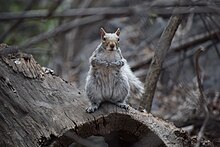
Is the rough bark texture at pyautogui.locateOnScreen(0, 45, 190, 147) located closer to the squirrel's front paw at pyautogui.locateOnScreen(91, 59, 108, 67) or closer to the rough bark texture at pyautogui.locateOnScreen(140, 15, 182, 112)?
the squirrel's front paw at pyautogui.locateOnScreen(91, 59, 108, 67)

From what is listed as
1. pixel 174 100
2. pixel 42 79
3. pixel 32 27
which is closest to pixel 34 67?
pixel 42 79

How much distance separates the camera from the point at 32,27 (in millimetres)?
9734

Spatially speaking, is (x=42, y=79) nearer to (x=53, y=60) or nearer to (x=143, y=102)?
(x=143, y=102)

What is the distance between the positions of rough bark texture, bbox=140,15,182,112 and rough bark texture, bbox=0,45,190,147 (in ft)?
3.05

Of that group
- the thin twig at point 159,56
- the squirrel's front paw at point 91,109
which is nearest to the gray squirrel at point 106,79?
the squirrel's front paw at point 91,109

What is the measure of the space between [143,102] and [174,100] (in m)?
2.50

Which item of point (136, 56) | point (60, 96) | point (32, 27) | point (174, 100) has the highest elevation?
point (32, 27)

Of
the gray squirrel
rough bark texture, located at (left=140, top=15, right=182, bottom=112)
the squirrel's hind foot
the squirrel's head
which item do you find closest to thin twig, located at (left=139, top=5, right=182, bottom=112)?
rough bark texture, located at (left=140, top=15, right=182, bottom=112)

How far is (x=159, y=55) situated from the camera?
4.96 meters

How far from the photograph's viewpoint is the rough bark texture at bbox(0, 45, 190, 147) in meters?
3.65

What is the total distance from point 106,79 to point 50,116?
0.56 metres

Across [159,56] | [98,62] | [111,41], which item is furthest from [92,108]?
[159,56]

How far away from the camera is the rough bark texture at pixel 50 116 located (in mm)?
3648

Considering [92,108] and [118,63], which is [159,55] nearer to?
[118,63]
